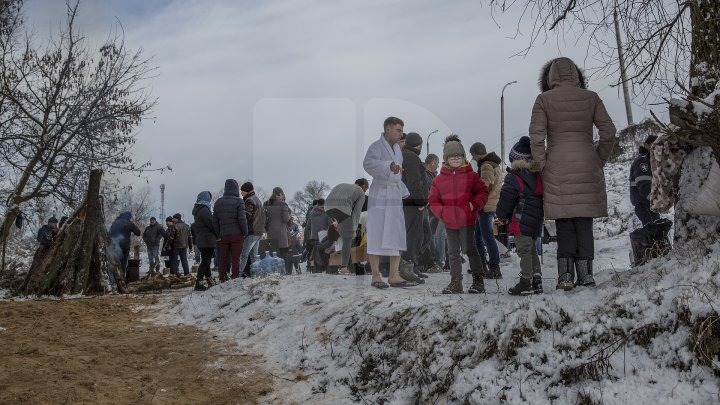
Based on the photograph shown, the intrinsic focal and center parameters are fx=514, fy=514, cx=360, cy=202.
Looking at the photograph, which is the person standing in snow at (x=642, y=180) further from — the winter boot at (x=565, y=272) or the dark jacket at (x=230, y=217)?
the dark jacket at (x=230, y=217)

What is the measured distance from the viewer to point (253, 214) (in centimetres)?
994

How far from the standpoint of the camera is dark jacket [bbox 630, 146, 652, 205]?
7.03 m

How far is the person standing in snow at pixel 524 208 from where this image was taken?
4892 millimetres

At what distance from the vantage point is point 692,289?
8.84ft

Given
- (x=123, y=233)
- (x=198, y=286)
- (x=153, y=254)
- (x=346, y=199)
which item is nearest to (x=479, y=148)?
(x=346, y=199)

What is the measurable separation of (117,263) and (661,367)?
33.4 ft

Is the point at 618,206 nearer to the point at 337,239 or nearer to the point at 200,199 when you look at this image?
the point at 337,239

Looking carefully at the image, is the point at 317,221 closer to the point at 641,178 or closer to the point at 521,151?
the point at 641,178

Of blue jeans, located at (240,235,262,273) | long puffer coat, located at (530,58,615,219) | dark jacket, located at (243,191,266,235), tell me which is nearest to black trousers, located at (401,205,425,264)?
long puffer coat, located at (530,58,615,219)

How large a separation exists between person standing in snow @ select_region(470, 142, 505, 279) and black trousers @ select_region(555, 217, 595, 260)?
273 cm

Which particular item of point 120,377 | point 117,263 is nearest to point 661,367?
point 120,377

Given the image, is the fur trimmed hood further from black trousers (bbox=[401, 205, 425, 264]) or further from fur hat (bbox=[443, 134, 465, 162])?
black trousers (bbox=[401, 205, 425, 264])

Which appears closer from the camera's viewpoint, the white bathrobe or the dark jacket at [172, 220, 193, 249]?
the white bathrobe

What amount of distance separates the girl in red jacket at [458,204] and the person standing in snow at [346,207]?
8.70 ft
